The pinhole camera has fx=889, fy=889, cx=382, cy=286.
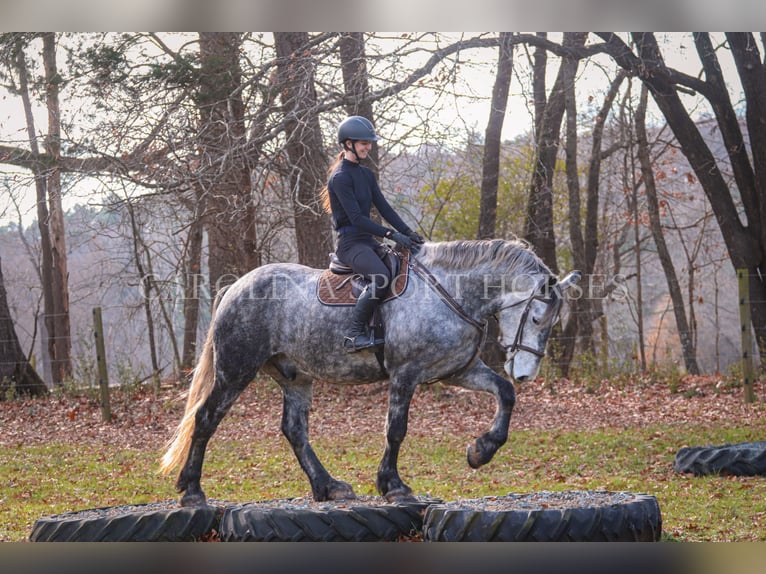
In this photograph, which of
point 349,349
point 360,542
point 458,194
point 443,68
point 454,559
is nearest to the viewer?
point 454,559

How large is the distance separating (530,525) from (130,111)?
9264 millimetres

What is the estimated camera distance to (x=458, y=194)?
60.2 feet

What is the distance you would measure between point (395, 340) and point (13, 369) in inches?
Result: 420

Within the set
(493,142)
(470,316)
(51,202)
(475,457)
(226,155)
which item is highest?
(493,142)

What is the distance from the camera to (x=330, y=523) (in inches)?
204

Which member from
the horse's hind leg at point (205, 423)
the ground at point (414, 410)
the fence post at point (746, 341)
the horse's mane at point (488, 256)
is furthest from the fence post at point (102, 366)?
the fence post at point (746, 341)

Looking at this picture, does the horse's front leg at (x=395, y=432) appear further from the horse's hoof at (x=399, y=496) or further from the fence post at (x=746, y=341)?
the fence post at (x=746, y=341)

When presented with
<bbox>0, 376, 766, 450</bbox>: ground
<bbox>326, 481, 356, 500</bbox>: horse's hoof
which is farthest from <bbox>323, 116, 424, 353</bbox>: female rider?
<bbox>0, 376, 766, 450</bbox>: ground

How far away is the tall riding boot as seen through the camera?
552 centimetres

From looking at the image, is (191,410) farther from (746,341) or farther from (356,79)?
(746,341)

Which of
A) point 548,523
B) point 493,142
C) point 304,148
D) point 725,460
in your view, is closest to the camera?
point 548,523

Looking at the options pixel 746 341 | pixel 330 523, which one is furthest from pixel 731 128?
pixel 330 523

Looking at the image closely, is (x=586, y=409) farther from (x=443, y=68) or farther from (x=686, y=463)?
(x=443, y=68)

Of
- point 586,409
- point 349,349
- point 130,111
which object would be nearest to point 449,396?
point 586,409
